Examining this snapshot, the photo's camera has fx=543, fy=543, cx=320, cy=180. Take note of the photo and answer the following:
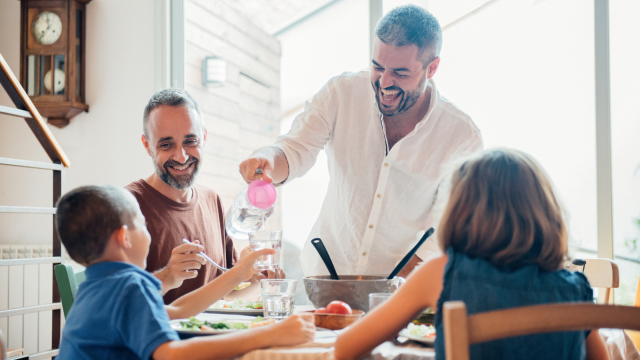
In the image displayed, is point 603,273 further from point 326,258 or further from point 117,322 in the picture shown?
point 117,322

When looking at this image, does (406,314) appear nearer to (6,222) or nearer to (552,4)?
(552,4)

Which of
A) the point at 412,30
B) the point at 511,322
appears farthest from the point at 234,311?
the point at 412,30

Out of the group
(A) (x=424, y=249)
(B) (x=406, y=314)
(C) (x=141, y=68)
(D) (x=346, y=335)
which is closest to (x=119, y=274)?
(D) (x=346, y=335)

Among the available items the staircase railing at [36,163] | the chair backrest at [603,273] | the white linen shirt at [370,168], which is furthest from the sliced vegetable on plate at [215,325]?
the chair backrest at [603,273]

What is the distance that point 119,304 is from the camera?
3.31 feet

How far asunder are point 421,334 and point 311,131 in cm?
103

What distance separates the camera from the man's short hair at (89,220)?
43.4 inches

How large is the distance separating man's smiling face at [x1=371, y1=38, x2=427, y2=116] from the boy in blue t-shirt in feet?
3.08

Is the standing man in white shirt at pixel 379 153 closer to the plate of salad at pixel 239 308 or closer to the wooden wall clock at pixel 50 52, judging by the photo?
Answer: the plate of salad at pixel 239 308

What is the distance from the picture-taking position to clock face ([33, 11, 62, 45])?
3.02 m

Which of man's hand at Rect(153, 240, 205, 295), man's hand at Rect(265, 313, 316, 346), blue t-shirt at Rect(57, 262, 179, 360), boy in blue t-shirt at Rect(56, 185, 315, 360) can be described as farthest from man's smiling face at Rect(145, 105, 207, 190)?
man's hand at Rect(265, 313, 316, 346)

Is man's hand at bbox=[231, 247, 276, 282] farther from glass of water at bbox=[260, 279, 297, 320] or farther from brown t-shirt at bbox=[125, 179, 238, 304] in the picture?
brown t-shirt at bbox=[125, 179, 238, 304]

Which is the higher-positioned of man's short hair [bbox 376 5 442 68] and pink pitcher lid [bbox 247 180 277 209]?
man's short hair [bbox 376 5 442 68]

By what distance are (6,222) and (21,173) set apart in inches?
11.6
